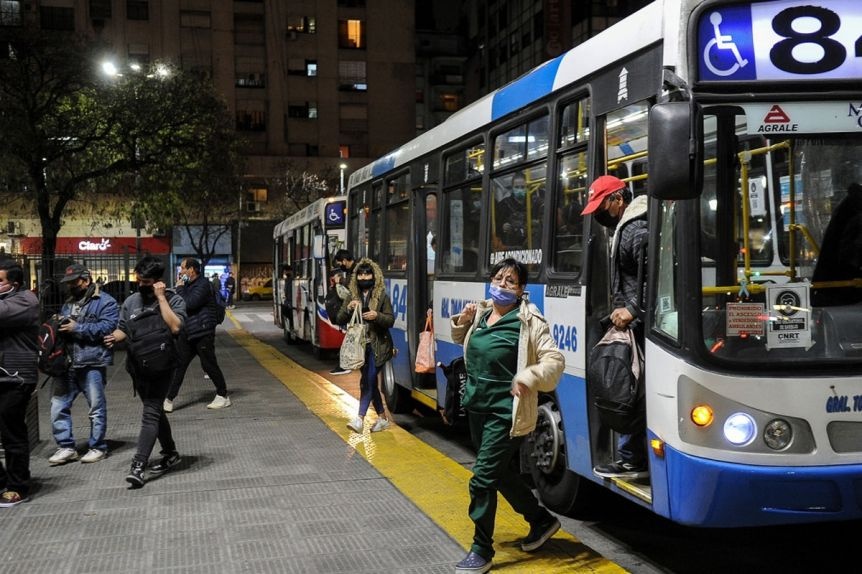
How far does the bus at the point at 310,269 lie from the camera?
1719 cm

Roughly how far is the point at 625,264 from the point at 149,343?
3.87 m

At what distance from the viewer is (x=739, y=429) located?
4195 millimetres

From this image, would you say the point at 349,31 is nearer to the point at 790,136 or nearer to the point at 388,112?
the point at 388,112

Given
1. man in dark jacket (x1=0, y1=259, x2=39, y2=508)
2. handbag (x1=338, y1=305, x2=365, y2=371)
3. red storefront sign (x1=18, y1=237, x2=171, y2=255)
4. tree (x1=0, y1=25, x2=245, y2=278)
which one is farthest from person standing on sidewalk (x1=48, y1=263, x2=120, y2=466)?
red storefront sign (x1=18, y1=237, x2=171, y2=255)

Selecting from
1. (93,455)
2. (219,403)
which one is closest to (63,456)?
(93,455)

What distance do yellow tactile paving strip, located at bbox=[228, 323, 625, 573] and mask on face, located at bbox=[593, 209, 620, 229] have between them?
1.96 meters

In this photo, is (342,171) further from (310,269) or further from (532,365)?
(532,365)

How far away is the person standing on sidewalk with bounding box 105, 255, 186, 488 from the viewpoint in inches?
277

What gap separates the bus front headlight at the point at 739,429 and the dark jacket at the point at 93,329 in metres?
5.45

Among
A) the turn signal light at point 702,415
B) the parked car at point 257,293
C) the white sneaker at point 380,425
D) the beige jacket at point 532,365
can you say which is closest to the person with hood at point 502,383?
the beige jacket at point 532,365

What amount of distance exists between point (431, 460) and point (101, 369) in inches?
119

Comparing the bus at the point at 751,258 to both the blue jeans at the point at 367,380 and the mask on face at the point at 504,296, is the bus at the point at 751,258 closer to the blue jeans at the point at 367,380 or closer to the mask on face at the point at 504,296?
the mask on face at the point at 504,296

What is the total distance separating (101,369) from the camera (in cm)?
789

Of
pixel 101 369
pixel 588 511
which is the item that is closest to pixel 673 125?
pixel 588 511
